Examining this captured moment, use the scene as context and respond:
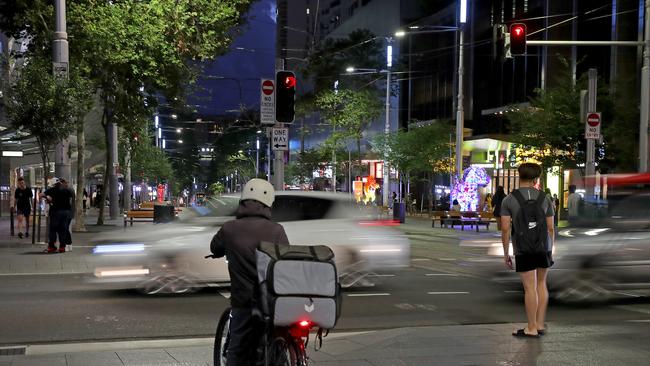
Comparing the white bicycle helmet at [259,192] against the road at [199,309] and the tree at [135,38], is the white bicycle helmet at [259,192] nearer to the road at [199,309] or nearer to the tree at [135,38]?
the road at [199,309]

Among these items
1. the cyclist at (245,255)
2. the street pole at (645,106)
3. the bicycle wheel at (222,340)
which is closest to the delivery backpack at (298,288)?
the cyclist at (245,255)

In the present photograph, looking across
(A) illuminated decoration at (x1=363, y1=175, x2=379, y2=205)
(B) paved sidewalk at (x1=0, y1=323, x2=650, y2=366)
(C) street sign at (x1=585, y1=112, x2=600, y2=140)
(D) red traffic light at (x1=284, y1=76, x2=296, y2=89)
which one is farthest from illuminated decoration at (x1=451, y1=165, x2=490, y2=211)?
(B) paved sidewalk at (x1=0, y1=323, x2=650, y2=366)

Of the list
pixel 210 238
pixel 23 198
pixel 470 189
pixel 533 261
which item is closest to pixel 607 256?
pixel 533 261

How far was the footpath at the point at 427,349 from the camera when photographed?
6.26m

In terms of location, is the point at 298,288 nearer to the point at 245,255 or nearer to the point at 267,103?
the point at 245,255

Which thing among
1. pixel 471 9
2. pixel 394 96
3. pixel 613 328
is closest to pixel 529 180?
pixel 613 328

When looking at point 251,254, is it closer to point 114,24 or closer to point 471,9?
point 114,24

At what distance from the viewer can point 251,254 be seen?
4.46 m

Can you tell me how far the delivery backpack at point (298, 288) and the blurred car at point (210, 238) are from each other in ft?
20.9

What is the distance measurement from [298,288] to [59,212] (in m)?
12.6

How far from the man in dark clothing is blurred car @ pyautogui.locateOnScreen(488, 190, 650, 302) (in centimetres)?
1058

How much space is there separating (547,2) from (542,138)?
447 inches

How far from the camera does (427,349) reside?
6656 millimetres

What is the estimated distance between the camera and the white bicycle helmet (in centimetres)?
457
